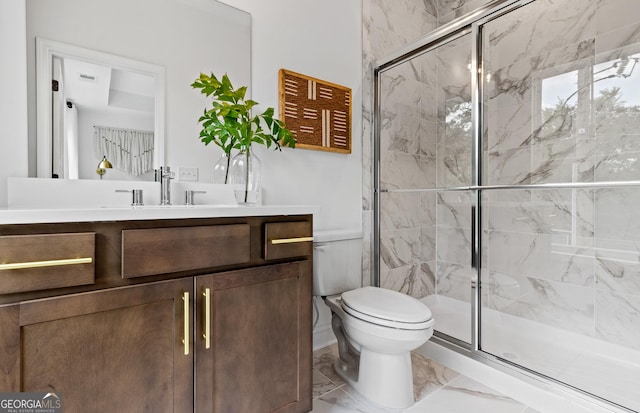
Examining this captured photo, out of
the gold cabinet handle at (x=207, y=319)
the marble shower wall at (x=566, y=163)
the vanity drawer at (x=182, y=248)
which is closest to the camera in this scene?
the vanity drawer at (x=182, y=248)

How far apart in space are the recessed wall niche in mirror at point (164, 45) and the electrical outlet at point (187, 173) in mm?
29

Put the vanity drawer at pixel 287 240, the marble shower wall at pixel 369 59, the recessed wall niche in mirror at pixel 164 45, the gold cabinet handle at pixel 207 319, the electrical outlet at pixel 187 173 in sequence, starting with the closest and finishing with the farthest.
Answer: the gold cabinet handle at pixel 207 319 → the vanity drawer at pixel 287 240 → the recessed wall niche in mirror at pixel 164 45 → the electrical outlet at pixel 187 173 → the marble shower wall at pixel 369 59

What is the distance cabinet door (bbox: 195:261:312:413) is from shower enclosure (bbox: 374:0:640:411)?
113cm

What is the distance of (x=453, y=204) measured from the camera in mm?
2639

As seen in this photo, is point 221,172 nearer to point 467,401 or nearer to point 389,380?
point 389,380

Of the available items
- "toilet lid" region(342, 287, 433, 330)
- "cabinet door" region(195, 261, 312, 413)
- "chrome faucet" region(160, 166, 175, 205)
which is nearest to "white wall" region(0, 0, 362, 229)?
"chrome faucet" region(160, 166, 175, 205)

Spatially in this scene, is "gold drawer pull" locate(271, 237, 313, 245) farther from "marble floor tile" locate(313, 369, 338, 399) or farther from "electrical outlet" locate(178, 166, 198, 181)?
"marble floor tile" locate(313, 369, 338, 399)

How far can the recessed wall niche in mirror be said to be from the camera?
4.14 ft

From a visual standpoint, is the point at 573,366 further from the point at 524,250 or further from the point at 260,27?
the point at 260,27

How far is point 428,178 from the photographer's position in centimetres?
271

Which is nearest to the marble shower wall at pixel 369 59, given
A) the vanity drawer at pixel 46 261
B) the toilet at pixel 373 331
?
the toilet at pixel 373 331

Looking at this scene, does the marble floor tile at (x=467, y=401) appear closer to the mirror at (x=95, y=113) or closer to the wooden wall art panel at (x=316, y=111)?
the wooden wall art panel at (x=316, y=111)

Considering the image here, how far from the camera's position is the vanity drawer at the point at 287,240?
44.9 inches

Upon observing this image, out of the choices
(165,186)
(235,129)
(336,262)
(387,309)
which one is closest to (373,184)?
(336,262)
